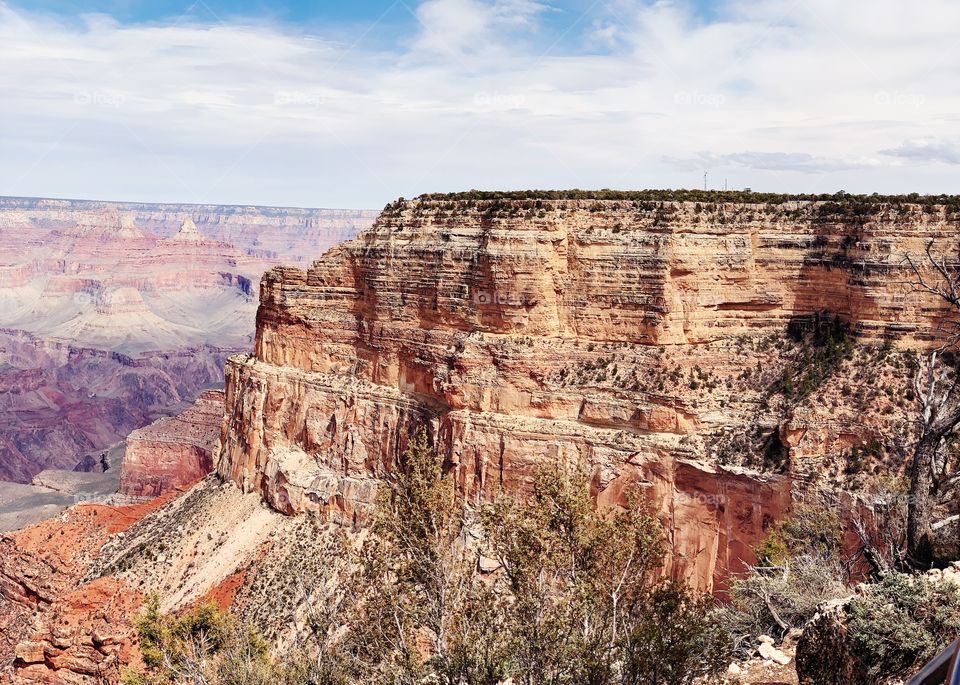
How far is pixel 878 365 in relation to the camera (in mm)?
41406

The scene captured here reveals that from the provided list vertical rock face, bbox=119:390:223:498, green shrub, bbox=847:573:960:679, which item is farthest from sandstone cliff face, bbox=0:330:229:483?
green shrub, bbox=847:573:960:679

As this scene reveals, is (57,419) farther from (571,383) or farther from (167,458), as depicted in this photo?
(571,383)

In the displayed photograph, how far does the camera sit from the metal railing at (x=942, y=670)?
701 cm

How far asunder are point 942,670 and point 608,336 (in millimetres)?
38509

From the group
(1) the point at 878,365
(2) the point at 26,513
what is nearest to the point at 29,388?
(2) the point at 26,513

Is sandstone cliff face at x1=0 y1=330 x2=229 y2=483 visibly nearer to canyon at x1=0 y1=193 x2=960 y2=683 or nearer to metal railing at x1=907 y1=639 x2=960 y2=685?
canyon at x1=0 y1=193 x2=960 y2=683

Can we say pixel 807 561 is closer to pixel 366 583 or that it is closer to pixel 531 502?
pixel 531 502

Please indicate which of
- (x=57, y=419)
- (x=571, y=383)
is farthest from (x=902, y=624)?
(x=57, y=419)

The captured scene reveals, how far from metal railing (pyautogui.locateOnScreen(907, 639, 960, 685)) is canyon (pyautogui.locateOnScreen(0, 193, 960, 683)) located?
90.4 ft

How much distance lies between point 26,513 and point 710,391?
96802 millimetres

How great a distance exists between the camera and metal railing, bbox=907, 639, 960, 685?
701cm

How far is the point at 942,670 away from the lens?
7.35m

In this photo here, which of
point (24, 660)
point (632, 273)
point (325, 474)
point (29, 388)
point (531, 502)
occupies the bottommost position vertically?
point (29, 388)

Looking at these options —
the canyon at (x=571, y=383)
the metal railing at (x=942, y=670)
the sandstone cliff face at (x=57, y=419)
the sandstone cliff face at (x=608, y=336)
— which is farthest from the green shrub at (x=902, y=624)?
the sandstone cliff face at (x=57, y=419)
